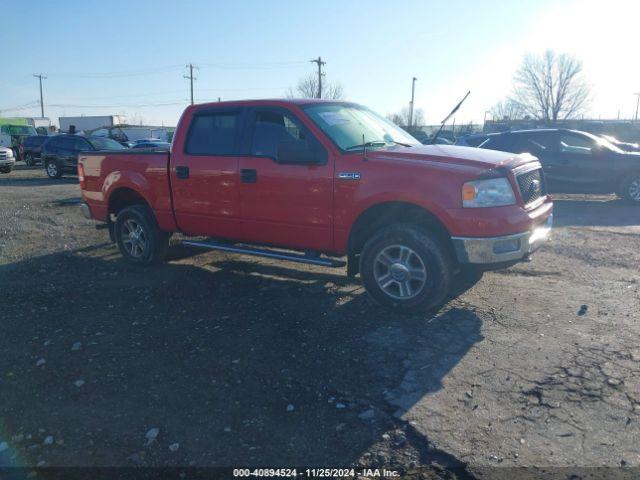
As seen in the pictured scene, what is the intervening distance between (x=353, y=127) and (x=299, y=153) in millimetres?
821

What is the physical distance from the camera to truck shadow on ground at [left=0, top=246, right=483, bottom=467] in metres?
2.92

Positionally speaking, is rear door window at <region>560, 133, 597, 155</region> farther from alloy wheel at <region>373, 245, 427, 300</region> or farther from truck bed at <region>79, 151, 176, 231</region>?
truck bed at <region>79, 151, 176, 231</region>

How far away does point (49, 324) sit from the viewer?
187 inches

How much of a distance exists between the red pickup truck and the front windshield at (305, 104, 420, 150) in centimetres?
2

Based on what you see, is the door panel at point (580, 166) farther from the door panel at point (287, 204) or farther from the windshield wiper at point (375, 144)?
the door panel at point (287, 204)

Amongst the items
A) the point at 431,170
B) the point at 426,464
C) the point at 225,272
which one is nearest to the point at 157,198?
the point at 225,272

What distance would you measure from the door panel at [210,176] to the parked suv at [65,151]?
14513mm

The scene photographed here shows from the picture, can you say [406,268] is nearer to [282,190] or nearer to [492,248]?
[492,248]

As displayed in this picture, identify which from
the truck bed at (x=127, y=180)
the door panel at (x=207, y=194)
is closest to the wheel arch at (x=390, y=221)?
the door panel at (x=207, y=194)

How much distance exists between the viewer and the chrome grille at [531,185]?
15.4 ft

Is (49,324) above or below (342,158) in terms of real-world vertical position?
below

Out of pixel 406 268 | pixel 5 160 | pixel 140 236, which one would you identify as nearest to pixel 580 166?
pixel 406 268

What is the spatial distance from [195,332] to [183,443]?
1.63 metres

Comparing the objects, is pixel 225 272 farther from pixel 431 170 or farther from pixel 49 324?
pixel 431 170
